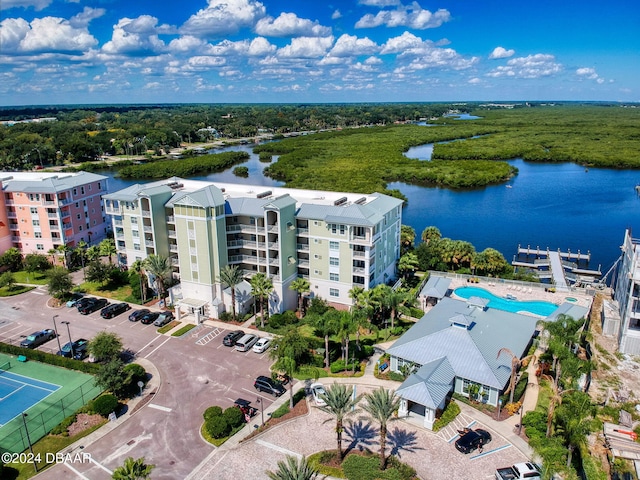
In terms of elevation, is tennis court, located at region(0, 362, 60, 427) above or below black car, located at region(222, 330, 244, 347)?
below

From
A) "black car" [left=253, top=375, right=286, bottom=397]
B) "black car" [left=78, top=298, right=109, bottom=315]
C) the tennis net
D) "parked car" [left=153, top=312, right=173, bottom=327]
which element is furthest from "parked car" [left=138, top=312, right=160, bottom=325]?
"black car" [left=253, top=375, right=286, bottom=397]

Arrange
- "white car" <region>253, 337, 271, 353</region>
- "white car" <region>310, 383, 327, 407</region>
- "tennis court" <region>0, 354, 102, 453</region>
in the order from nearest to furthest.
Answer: "tennis court" <region>0, 354, 102, 453</region>, "white car" <region>310, 383, 327, 407</region>, "white car" <region>253, 337, 271, 353</region>

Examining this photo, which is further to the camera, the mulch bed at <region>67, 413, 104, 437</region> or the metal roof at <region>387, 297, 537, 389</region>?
the metal roof at <region>387, 297, 537, 389</region>

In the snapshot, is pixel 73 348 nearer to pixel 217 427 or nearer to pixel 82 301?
pixel 82 301

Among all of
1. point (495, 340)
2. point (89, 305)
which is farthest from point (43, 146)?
point (495, 340)

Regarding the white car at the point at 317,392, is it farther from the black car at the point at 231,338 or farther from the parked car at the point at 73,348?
the parked car at the point at 73,348

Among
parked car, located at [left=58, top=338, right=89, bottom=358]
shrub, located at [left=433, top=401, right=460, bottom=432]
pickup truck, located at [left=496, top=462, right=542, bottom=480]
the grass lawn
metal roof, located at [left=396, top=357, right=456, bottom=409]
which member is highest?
metal roof, located at [left=396, top=357, right=456, bottom=409]

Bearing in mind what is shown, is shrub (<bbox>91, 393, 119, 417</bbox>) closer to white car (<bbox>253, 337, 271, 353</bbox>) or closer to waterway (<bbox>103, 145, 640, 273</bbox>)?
white car (<bbox>253, 337, 271, 353</bbox>)
